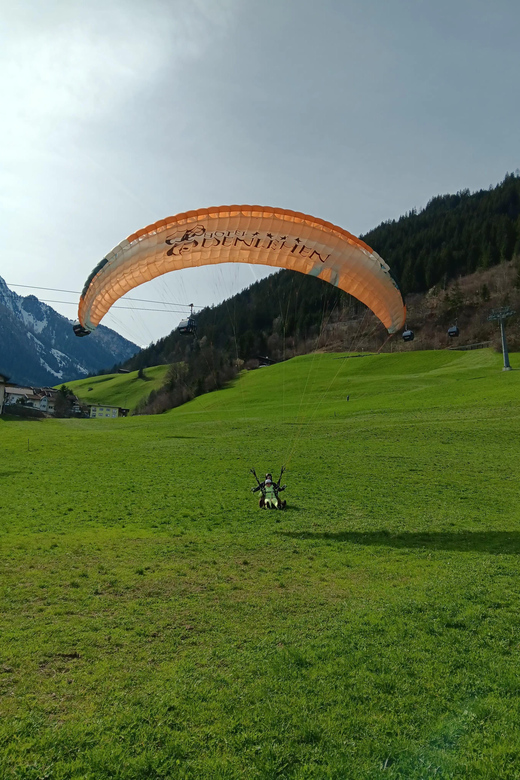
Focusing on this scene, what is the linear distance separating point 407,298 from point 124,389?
90736 mm

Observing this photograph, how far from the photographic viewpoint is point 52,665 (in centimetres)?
666

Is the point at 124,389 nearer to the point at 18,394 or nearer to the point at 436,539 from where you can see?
the point at 18,394

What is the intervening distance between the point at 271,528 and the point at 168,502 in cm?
519

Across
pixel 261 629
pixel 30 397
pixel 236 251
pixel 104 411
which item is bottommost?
pixel 261 629

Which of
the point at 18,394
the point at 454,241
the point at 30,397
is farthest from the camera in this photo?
the point at 454,241

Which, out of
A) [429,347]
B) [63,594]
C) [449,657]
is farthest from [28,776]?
[429,347]

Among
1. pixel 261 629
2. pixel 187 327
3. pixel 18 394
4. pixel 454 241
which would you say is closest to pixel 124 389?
pixel 18 394

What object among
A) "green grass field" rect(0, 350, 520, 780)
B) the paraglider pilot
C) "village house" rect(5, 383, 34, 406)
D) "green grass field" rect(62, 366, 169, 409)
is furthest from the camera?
"green grass field" rect(62, 366, 169, 409)

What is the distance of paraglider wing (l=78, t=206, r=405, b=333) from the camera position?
13734mm

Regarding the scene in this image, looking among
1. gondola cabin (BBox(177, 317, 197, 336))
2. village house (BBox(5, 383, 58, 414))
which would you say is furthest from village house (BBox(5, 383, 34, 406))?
gondola cabin (BBox(177, 317, 197, 336))

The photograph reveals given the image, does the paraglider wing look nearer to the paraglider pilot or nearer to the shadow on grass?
the paraglider pilot

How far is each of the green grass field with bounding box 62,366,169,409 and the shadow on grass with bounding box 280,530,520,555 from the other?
123m

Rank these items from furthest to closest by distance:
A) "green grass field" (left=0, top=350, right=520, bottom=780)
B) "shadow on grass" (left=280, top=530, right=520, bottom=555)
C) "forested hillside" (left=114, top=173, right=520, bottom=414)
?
"forested hillside" (left=114, top=173, right=520, bottom=414) → "shadow on grass" (left=280, top=530, right=520, bottom=555) → "green grass field" (left=0, top=350, right=520, bottom=780)

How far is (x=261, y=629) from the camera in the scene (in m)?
7.84
